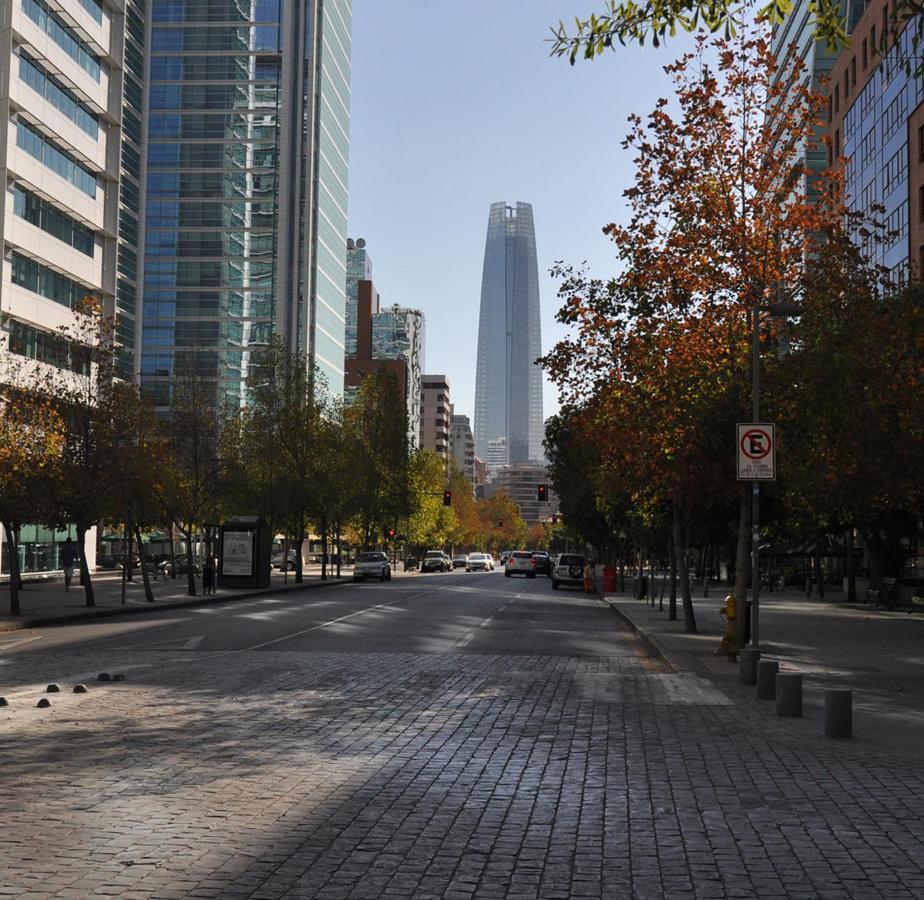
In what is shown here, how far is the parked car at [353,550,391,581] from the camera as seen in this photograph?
68.1 meters

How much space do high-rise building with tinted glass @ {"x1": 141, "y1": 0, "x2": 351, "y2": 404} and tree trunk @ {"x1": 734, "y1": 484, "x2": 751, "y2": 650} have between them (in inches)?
3951

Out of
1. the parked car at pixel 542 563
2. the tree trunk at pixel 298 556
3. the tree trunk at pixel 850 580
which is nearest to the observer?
the tree trunk at pixel 850 580

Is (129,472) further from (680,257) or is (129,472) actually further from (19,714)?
(19,714)

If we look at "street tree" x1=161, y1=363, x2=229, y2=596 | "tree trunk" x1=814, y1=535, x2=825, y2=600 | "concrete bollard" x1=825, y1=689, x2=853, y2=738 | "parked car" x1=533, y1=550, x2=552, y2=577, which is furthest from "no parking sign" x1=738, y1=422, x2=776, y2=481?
"parked car" x1=533, y1=550, x2=552, y2=577

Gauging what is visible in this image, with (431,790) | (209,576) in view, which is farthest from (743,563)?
(209,576)

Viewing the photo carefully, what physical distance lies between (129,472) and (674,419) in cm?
1651

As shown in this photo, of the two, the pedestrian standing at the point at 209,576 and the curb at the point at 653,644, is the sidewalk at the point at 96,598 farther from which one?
the curb at the point at 653,644

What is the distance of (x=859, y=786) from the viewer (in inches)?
339

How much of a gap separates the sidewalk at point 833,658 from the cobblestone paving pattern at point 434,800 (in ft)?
3.37

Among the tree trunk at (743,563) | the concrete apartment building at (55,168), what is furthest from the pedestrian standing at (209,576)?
the tree trunk at (743,563)

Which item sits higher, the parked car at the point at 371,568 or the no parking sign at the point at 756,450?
the no parking sign at the point at 756,450

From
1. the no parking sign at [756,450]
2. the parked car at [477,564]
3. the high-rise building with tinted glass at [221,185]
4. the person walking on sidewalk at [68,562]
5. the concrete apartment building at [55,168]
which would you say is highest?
the high-rise building with tinted glass at [221,185]

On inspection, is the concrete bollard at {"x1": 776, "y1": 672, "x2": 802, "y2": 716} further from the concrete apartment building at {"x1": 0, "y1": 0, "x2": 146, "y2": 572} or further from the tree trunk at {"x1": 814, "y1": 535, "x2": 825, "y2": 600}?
the tree trunk at {"x1": 814, "y1": 535, "x2": 825, "y2": 600}

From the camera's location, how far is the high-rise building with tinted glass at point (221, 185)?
119625 millimetres
